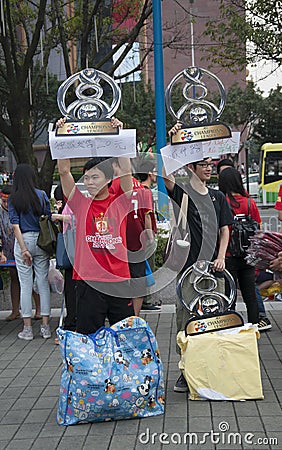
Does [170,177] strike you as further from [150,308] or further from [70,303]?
[150,308]

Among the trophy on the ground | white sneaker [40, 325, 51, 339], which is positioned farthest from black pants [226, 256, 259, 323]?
white sneaker [40, 325, 51, 339]

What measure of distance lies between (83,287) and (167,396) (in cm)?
101

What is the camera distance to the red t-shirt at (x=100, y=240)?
5.00m

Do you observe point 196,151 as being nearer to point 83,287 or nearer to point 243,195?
point 83,287

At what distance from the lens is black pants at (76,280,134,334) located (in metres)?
5.04

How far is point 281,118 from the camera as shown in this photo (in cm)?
4747

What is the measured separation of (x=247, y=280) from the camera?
22.3ft

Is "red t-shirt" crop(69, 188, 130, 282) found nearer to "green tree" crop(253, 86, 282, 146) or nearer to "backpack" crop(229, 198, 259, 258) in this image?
"backpack" crop(229, 198, 259, 258)

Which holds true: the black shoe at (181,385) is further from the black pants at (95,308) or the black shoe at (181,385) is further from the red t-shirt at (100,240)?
the red t-shirt at (100,240)

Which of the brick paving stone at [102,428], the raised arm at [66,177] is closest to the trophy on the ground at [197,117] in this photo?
the raised arm at [66,177]

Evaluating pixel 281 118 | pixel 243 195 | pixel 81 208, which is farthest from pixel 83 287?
pixel 281 118

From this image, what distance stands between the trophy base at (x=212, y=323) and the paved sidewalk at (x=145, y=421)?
19.8 inches

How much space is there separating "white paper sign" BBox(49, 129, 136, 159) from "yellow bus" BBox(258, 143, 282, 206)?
24.8 meters

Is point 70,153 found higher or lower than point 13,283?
higher
